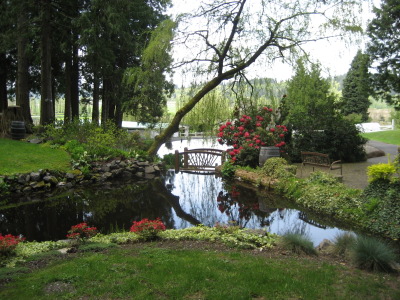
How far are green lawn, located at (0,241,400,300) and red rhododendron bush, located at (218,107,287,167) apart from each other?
35.2 feet

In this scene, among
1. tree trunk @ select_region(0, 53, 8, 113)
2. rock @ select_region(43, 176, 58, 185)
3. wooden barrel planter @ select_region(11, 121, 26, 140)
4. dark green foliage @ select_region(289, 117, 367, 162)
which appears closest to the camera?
rock @ select_region(43, 176, 58, 185)

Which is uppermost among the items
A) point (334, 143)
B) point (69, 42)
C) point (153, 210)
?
point (69, 42)

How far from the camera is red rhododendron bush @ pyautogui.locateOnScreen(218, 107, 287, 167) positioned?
52.0 ft

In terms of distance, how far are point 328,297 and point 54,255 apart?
3.88m

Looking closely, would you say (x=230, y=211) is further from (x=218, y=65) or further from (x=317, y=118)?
(x=317, y=118)

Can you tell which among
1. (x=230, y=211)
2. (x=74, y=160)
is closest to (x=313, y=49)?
Result: (x=230, y=211)

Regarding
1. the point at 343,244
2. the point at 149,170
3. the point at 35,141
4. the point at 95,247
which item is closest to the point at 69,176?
the point at 149,170

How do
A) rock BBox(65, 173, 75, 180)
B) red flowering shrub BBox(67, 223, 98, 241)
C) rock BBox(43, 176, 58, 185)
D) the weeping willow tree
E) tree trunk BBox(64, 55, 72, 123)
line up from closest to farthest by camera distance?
red flowering shrub BBox(67, 223, 98, 241), the weeping willow tree, rock BBox(43, 176, 58, 185), rock BBox(65, 173, 75, 180), tree trunk BBox(64, 55, 72, 123)

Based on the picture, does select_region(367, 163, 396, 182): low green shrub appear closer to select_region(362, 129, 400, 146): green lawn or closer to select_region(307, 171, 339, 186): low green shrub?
select_region(307, 171, 339, 186): low green shrub

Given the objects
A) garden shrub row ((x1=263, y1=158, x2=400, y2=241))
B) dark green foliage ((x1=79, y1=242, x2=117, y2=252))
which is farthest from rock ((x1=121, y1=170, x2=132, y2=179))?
dark green foliage ((x1=79, y1=242, x2=117, y2=252))

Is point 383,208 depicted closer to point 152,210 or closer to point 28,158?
point 152,210

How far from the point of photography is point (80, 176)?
14102 mm

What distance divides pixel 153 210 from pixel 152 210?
0.03 metres

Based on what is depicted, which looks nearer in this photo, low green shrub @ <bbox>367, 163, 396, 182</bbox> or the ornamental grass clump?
the ornamental grass clump
